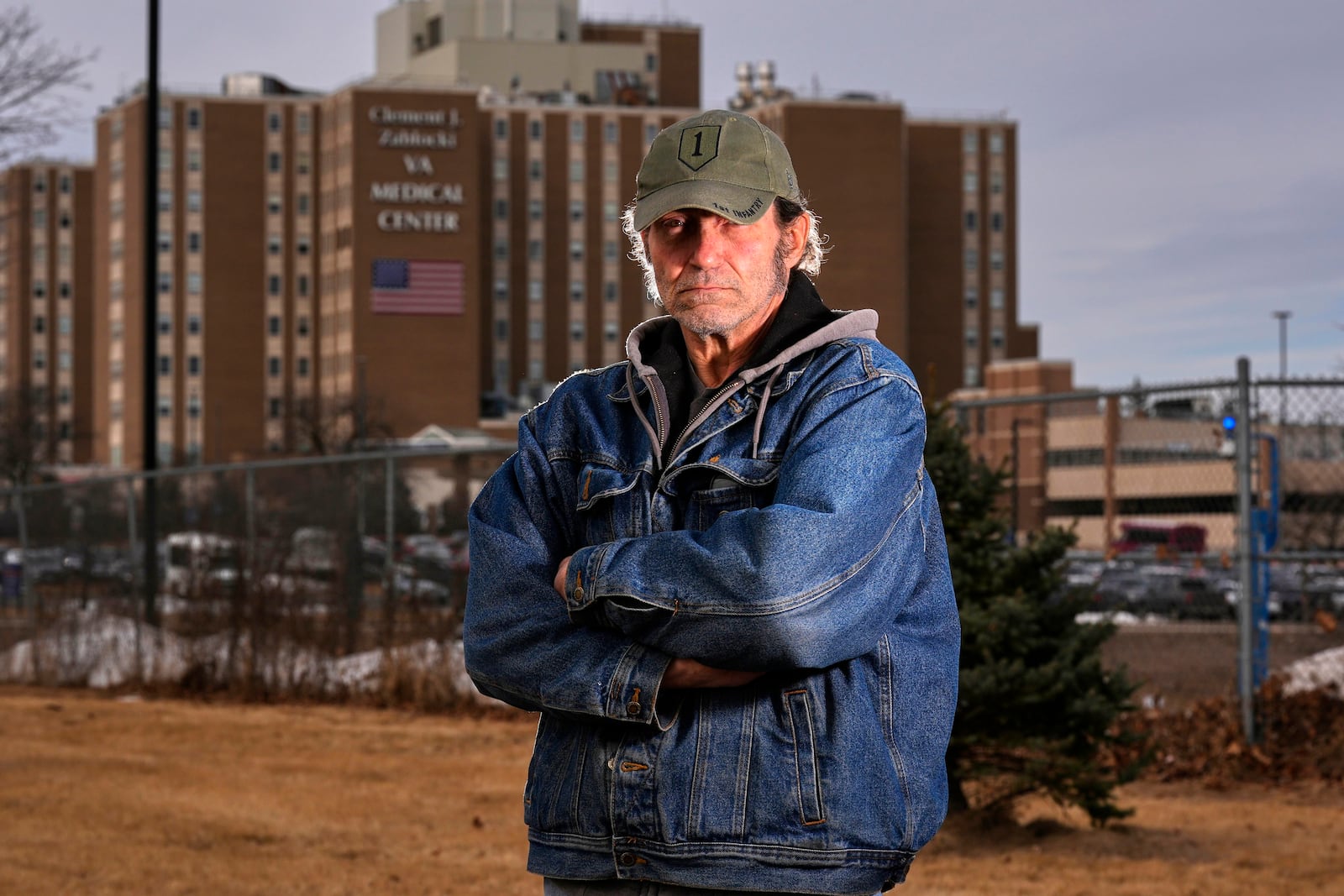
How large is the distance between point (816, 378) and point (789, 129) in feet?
368

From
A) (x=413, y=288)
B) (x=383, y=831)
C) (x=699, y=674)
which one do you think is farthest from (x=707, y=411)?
(x=413, y=288)

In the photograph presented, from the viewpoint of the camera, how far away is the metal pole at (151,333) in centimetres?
1713

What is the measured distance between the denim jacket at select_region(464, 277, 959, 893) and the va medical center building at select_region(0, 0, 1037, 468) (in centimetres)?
10319

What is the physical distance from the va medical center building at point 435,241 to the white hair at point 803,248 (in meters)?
103

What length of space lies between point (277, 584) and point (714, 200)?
13358mm

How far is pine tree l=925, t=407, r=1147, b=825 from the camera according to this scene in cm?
766

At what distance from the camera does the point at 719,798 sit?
106 inches

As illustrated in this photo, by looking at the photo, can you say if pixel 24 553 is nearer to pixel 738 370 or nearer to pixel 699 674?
pixel 738 370

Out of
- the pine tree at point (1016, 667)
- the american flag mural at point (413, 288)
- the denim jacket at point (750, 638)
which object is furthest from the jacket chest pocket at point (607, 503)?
the american flag mural at point (413, 288)

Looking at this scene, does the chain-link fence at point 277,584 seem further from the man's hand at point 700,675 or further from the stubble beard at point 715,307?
the man's hand at point 700,675

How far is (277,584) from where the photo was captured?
15.7 meters

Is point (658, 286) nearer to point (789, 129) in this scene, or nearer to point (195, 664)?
point (195, 664)

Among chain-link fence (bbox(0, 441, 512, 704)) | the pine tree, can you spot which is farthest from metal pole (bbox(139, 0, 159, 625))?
the pine tree

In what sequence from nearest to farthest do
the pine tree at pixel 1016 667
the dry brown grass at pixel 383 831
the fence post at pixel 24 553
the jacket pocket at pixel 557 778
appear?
the jacket pocket at pixel 557 778 → the dry brown grass at pixel 383 831 → the pine tree at pixel 1016 667 → the fence post at pixel 24 553
